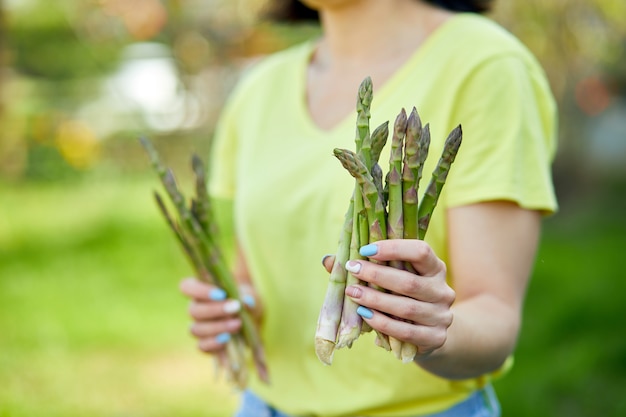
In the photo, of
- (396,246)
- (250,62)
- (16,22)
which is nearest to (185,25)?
(250,62)

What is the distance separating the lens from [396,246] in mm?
1173

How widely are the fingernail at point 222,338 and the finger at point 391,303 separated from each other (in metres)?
0.70

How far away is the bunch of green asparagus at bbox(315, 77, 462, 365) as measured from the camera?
1.19 m

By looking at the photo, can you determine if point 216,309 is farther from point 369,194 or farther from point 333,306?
point 369,194

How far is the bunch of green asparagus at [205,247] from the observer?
5.64 feet

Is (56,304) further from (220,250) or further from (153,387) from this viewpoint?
(220,250)

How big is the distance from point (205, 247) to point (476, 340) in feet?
2.06

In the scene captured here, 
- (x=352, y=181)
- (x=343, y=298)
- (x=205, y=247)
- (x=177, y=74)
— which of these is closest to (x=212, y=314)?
(x=205, y=247)

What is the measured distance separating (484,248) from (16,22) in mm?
12960

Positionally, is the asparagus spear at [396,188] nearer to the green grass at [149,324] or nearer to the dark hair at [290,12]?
the dark hair at [290,12]

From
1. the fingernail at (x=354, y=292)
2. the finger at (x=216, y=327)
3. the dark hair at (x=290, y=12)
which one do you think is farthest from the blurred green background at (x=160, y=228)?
the fingernail at (x=354, y=292)

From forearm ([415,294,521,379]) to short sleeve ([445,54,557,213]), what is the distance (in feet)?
0.63

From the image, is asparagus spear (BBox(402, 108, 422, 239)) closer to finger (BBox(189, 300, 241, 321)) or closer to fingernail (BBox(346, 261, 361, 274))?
fingernail (BBox(346, 261, 361, 274))

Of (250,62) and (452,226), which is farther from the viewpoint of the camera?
(250,62)
